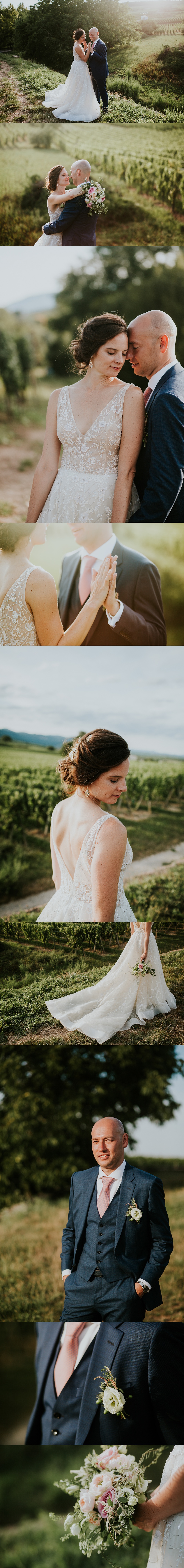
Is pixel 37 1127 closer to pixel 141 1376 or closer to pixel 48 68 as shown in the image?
pixel 141 1376

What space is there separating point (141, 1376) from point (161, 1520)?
0.48 metres

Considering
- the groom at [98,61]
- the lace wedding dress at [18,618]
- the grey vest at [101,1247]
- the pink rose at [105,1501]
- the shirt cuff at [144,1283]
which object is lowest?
the pink rose at [105,1501]

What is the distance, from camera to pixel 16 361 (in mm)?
4148

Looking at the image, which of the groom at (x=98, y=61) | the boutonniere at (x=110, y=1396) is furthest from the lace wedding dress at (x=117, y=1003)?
the groom at (x=98, y=61)

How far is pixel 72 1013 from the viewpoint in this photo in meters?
3.86

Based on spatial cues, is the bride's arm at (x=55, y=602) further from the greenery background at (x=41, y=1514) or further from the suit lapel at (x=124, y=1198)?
the greenery background at (x=41, y=1514)

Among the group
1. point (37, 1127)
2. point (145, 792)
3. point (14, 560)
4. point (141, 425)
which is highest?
point (141, 425)

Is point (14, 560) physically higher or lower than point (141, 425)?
lower

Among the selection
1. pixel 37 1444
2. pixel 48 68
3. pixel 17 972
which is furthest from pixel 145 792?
pixel 48 68

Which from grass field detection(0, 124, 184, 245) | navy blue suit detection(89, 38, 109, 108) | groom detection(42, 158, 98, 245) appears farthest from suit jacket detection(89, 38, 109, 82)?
groom detection(42, 158, 98, 245)

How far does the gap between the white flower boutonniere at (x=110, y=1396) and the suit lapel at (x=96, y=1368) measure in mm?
13

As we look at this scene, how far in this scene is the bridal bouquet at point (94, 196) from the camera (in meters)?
4.07

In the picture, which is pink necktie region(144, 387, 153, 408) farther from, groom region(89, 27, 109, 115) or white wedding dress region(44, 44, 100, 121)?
groom region(89, 27, 109, 115)

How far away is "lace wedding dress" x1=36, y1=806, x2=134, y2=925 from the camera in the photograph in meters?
3.79
